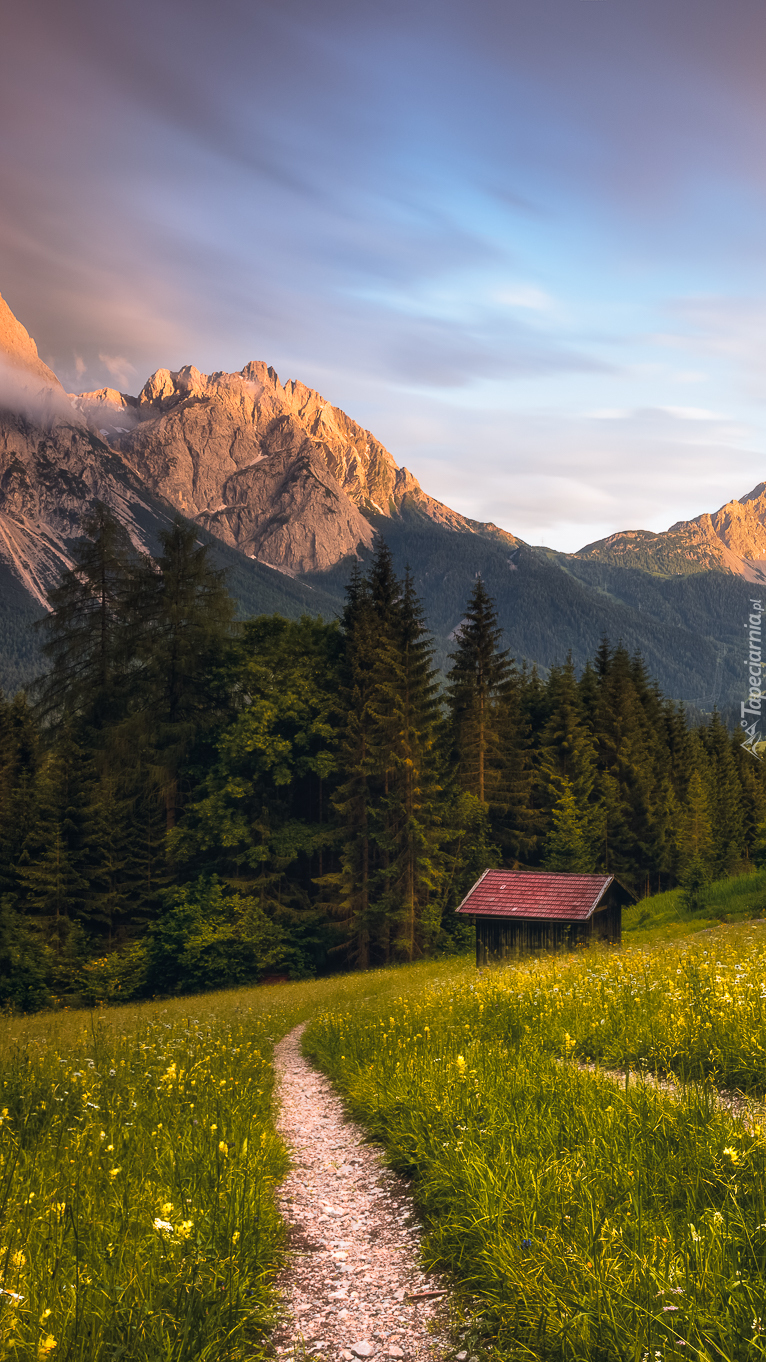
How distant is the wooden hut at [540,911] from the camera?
1161 inches

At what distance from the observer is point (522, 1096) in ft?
19.5

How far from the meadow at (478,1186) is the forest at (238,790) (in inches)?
1244

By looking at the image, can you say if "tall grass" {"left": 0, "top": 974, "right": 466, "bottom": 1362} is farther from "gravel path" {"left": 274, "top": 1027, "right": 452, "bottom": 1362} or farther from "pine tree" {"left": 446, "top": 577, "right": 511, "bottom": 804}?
"pine tree" {"left": 446, "top": 577, "right": 511, "bottom": 804}

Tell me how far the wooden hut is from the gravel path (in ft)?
77.3

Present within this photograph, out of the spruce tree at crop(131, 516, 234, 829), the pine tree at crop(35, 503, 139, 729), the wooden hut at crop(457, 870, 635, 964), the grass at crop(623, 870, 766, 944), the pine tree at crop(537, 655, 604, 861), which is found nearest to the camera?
the grass at crop(623, 870, 766, 944)

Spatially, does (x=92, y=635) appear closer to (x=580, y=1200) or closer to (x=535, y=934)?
(x=535, y=934)

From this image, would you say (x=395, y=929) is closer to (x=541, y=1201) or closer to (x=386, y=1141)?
(x=386, y=1141)

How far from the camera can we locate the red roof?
2959cm

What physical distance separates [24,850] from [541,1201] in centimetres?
4089

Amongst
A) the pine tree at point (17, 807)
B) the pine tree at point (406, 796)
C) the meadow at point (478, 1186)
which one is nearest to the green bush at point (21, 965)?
the pine tree at point (17, 807)

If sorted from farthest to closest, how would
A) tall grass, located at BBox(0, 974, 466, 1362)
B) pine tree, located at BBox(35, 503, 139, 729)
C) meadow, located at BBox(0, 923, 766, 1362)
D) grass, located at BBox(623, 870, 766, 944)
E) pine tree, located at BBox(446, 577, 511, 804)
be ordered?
pine tree, located at BBox(446, 577, 511, 804) < pine tree, located at BBox(35, 503, 139, 729) < grass, located at BBox(623, 870, 766, 944) < tall grass, located at BBox(0, 974, 466, 1362) < meadow, located at BBox(0, 923, 766, 1362)

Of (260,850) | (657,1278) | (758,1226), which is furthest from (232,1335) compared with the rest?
(260,850)

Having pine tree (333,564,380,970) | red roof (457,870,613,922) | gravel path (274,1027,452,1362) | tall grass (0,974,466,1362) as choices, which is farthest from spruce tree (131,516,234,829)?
gravel path (274,1027,452,1362)

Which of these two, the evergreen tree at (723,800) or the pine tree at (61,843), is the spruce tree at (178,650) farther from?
the evergreen tree at (723,800)
